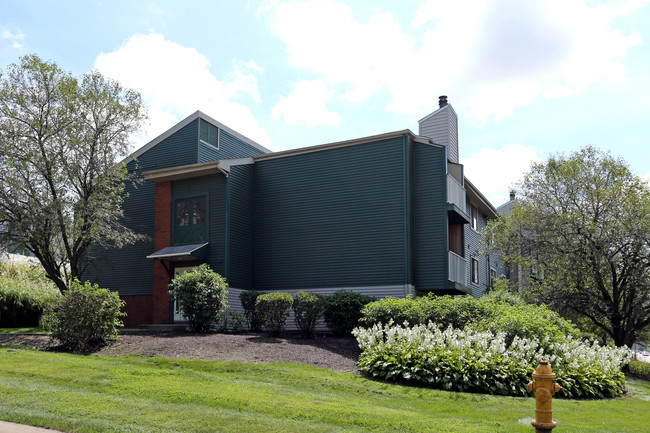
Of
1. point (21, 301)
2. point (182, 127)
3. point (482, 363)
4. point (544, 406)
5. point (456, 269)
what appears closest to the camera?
point (544, 406)

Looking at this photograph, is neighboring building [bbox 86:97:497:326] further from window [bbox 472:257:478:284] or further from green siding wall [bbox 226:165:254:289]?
window [bbox 472:257:478:284]

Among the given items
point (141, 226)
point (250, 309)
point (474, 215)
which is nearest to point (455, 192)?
point (474, 215)

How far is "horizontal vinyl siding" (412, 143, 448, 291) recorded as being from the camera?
20500 mm

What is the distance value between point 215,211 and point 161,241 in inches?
114

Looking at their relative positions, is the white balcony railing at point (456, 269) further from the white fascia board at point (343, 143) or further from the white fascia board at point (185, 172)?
the white fascia board at point (185, 172)

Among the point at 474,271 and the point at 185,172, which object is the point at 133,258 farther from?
the point at 474,271

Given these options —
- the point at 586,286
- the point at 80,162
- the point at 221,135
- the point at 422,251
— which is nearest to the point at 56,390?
the point at 80,162

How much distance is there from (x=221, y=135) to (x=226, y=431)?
757 inches

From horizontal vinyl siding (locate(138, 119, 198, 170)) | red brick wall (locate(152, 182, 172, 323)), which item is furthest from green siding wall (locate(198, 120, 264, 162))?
red brick wall (locate(152, 182, 172, 323))

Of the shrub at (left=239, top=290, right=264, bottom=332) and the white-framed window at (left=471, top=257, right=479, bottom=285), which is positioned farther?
the white-framed window at (left=471, top=257, right=479, bottom=285)

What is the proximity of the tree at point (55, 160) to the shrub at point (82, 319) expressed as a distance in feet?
16.0

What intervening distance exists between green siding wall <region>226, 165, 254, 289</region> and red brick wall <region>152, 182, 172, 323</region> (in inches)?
112

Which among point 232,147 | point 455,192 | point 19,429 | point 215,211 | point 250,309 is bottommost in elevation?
point 19,429

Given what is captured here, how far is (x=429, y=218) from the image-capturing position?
20.9 meters
